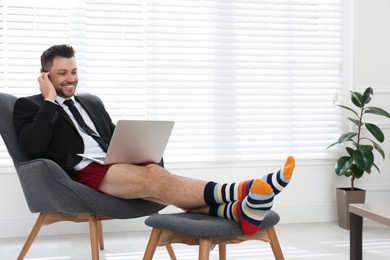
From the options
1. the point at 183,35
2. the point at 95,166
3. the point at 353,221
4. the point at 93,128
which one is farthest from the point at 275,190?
the point at 183,35

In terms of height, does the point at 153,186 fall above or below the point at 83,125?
A: below

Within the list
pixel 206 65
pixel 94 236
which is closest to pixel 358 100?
pixel 206 65

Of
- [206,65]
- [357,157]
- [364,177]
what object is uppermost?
[206,65]

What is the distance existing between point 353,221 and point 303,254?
2.54 feet

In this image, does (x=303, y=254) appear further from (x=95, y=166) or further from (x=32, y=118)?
(x=32, y=118)

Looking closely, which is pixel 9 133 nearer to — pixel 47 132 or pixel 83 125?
pixel 47 132

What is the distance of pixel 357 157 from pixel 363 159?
43 millimetres

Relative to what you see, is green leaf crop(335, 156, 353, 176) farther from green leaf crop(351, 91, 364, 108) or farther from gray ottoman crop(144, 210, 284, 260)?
gray ottoman crop(144, 210, 284, 260)

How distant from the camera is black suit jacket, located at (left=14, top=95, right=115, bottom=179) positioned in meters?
2.62

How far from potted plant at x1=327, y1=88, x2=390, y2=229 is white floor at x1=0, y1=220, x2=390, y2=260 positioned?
21 cm

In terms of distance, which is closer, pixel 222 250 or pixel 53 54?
pixel 222 250

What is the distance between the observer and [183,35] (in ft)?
12.6

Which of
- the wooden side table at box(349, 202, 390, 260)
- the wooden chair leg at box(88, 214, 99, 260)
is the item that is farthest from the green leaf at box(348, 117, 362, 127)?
the wooden chair leg at box(88, 214, 99, 260)

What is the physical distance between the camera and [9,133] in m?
2.70
